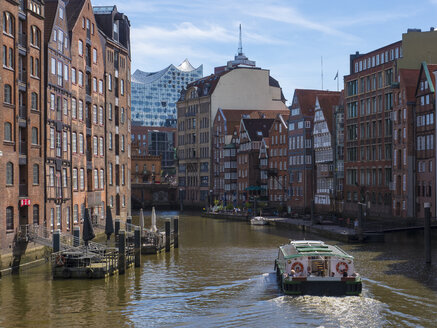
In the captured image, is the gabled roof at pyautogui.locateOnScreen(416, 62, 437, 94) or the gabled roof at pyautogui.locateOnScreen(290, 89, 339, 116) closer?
the gabled roof at pyautogui.locateOnScreen(416, 62, 437, 94)

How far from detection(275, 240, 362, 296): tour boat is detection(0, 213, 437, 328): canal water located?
76 centimetres

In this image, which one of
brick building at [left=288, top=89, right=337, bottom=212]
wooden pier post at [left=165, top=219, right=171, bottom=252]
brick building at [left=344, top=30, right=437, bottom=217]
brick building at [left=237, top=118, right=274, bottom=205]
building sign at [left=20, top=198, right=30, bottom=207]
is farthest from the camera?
brick building at [left=237, top=118, right=274, bottom=205]

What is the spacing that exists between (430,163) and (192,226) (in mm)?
34895

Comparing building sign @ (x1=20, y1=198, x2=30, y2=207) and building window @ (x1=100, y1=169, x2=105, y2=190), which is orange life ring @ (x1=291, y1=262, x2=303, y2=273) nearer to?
building sign @ (x1=20, y1=198, x2=30, y2=207)

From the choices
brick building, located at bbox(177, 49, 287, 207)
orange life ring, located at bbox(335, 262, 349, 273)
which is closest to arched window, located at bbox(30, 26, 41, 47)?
orange life ring, located at bbox(335, 262, 349, 273)

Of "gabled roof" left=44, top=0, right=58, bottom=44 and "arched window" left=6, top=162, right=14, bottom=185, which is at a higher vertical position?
"gabled roof" left=44, top=0, right=58, bottom=44

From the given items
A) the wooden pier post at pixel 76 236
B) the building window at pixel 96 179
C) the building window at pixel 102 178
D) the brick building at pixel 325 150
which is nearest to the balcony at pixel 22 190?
the wooden pier post at pixel 76 236

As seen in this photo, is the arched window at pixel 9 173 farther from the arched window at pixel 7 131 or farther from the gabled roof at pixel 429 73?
the gabled roof at pixel 429 73

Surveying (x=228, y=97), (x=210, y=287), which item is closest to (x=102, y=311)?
(x=210, y=287)

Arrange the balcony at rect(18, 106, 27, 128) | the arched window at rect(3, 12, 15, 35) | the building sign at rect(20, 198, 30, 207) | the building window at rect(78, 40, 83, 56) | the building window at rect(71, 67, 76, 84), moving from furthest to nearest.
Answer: the building window at rect(78, 40, 83, 56), the building window at rect(71, 67, 76, 84), the balcony at rect(18, 106, 27, 128), the building sign at rect(20, 198, 30, 207), the arched window at rect(3, 12, 15, 35)

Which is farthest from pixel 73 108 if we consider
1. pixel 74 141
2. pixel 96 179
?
pixel 96 179

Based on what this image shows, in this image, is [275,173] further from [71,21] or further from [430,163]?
[71,21]

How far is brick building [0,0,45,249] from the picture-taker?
2067 inches

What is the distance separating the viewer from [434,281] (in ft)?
165
